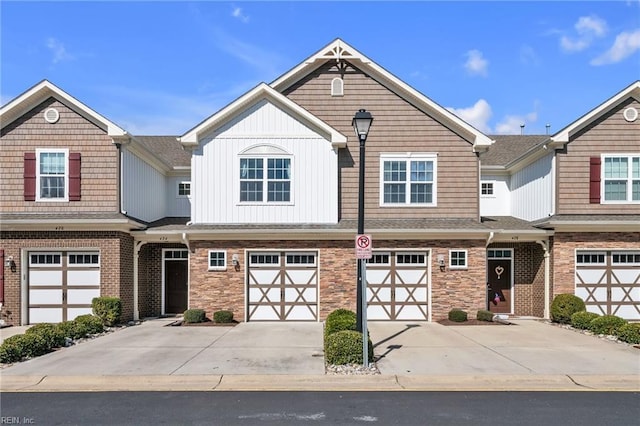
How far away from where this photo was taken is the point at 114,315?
16969mm

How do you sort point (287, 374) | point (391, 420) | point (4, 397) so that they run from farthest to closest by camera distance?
1. point (287, 374)
2. point (4, 397)
3. point (391, 420)

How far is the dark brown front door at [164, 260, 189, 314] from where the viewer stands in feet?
66.4

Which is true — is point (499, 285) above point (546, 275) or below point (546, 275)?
below

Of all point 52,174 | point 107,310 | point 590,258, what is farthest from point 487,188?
point 52,174

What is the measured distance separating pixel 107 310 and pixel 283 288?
577cm

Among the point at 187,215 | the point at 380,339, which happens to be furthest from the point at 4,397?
the point at 187,215

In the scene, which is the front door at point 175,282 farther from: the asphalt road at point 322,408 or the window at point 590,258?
the window at point 590,258

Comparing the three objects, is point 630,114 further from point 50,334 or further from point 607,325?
point 50,334

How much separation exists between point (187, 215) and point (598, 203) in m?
15.8

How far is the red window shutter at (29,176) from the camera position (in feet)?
58.0

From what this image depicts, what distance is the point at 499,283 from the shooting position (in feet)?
66.2

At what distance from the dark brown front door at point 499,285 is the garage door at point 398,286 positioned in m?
3.25

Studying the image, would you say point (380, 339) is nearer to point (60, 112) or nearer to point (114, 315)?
point (114, 315)

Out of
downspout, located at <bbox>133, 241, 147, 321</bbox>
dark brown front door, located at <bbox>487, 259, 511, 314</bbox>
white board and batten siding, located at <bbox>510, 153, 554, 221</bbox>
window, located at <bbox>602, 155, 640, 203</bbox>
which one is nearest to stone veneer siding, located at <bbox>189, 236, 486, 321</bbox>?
dark brown front door, located at <bbox>487, 259, 511, 314</bbox>
